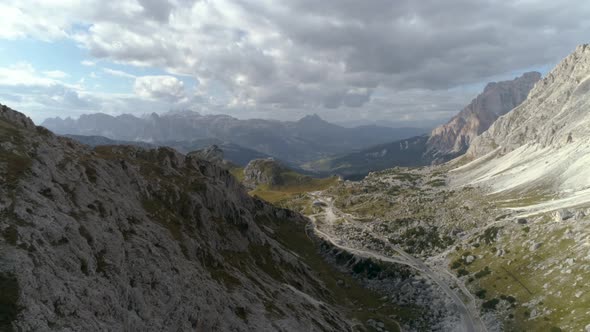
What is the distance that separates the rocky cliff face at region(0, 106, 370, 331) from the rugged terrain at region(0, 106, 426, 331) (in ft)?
0.57

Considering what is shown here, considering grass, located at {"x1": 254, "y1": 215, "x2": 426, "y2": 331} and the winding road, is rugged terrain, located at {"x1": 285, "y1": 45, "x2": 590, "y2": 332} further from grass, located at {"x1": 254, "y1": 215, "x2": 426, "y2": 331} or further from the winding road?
grass, located at {"x1": 254, "y1": 215, "x2": 426, "y2": 331}

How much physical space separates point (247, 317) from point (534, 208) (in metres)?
110

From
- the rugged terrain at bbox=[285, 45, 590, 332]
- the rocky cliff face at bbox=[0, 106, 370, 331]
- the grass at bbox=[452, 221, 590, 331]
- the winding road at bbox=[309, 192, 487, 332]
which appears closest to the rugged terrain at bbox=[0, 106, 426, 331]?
the rocky cliff face at bbox=[0, 106, 370, 331]

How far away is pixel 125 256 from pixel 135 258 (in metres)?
1.46

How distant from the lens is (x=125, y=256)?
2005 inches

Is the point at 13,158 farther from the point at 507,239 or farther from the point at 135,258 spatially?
the point at 507,239

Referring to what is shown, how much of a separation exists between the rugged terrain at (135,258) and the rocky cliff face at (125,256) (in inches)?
6.8

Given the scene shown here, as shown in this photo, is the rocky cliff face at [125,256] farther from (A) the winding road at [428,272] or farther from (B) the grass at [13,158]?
(A) the winding road at [428,272]

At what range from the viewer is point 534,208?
118875 millimetres

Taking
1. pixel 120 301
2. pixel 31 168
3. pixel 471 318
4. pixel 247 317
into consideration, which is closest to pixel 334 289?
pixel 471 318

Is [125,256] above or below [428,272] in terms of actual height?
above

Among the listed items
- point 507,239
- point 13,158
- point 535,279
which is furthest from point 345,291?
point 13,158

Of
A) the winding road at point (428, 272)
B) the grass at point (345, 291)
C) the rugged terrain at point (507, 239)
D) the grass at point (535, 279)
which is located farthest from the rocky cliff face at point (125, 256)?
the grass at point (535, 279)

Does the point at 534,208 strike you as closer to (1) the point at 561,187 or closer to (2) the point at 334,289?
(1) the point at 561,187
